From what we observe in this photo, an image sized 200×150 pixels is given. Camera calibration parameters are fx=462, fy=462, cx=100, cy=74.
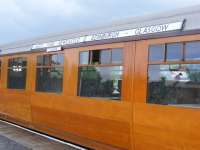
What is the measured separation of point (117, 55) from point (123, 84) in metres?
0.55

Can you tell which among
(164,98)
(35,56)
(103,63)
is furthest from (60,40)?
(164,98)

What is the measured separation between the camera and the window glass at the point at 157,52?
7086 mm

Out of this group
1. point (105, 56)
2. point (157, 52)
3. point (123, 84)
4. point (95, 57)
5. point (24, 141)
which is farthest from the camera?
point (24, 141)

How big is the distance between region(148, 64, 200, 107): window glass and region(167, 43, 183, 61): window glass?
0.10 meters

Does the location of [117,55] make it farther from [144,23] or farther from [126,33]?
[144,23]

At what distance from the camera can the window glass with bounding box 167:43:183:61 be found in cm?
675

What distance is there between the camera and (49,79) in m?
10.7

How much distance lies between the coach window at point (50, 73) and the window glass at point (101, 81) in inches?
42.5

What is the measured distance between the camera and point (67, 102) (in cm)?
970

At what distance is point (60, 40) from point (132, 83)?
3.18 meters

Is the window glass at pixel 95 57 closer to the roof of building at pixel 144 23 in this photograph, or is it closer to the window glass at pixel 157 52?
the roof of building at pixel 144 23

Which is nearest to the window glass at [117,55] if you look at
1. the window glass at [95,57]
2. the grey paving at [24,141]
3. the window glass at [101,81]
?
the window glass at [101,81]

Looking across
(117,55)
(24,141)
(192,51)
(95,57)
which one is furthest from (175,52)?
(24,141)

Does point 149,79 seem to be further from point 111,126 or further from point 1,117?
point 1,117
